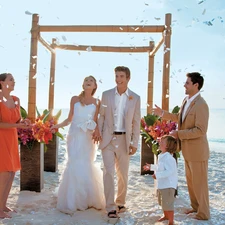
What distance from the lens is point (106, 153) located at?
4.45 meters

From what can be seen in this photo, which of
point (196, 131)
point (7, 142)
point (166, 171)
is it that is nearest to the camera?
point (166, 171)

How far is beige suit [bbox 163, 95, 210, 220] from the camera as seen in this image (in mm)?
4203

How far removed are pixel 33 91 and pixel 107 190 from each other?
2.06 m

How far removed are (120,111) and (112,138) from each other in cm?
35

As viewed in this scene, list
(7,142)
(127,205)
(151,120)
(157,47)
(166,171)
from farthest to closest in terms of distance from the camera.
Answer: (157,47) < (151,120) < (127,205) < (7,142) < (166,171)

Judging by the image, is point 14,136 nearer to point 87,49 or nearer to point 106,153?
point 106,153

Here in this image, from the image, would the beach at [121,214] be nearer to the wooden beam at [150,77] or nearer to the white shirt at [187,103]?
the white shirt at [187,103]

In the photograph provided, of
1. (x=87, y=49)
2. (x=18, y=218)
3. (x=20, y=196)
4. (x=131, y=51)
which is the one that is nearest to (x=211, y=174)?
(x=131, y=51)

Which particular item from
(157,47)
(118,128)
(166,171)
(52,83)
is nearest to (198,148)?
(166,171)

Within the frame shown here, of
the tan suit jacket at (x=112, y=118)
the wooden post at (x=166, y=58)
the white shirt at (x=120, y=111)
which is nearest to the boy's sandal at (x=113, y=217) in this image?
the tan suit jacket at (x=112, y=118)

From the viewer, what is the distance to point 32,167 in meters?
5.56

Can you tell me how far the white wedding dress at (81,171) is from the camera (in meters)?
4.59

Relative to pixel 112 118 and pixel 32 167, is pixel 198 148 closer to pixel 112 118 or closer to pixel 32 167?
pixel 112 118

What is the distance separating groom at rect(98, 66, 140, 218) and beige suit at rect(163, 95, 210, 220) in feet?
2.00
